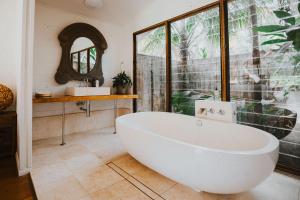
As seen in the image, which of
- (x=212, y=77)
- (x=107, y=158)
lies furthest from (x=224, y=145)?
(x=107, y=158)

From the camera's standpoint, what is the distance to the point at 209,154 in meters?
1.11

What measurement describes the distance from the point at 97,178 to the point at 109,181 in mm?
137

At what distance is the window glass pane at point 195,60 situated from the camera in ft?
7.75

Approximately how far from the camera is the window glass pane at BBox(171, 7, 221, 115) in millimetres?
2361

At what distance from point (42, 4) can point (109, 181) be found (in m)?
2.94

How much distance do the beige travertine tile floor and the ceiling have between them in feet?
7.86

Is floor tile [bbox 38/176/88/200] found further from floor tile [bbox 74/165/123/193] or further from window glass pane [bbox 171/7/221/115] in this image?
window glass pane [bbox 171/7/221/115]

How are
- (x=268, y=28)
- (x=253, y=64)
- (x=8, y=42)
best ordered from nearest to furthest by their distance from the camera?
(x=268, y=28), (x=253, y=64), (x=8, y=42)

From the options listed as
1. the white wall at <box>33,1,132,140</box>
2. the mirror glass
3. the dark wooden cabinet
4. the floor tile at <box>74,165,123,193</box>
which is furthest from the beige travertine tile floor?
the mirror glass

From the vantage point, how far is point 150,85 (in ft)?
10.9

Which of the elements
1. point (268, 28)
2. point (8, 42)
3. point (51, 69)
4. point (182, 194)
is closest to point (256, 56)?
point (268, 28)

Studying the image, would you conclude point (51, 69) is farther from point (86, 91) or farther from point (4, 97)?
point (4, 97)

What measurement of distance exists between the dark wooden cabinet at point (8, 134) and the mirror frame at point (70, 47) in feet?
3.47

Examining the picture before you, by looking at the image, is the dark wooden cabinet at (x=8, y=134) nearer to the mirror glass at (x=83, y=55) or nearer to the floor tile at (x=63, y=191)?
the floor tile at (x=63, y=191)
